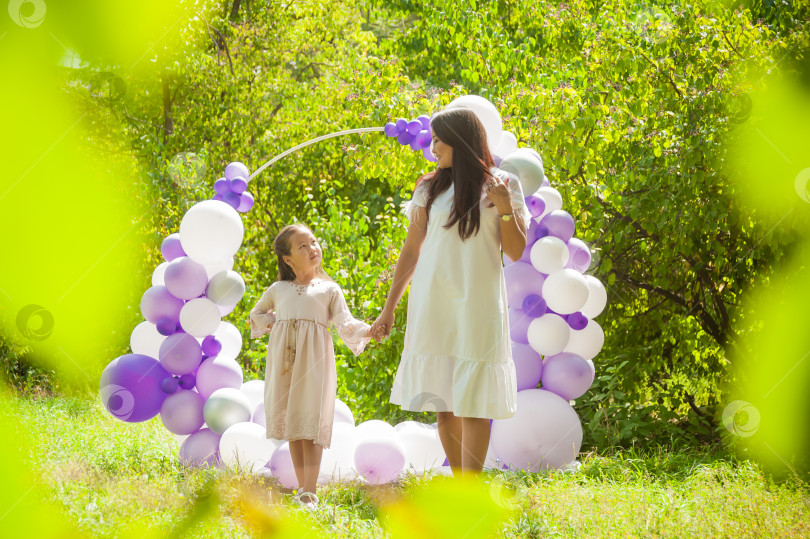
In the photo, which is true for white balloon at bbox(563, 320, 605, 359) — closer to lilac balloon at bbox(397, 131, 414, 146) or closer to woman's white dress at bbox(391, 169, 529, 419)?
woman's white dress at bbox(391, 169, 529, 419)


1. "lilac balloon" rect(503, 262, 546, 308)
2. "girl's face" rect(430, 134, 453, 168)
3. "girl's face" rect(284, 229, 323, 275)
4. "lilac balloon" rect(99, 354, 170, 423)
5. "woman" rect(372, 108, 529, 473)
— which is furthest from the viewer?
"lilac balloon" rect(503, 262, 546, 308)

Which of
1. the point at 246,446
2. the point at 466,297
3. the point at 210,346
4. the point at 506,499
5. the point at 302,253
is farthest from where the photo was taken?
the point at 210,346

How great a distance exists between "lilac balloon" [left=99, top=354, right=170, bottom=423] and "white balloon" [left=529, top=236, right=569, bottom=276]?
1.98m

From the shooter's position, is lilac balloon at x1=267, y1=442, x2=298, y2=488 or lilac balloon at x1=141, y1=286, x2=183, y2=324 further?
lilac balloon at x1=141, y1=286, x2=183, y2=324

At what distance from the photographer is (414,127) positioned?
3883 mm

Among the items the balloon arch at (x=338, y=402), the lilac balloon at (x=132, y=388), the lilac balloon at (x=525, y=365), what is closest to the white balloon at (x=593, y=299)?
the balloon arch at (x=338, y=402)

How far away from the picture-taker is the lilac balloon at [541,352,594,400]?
11.9ft

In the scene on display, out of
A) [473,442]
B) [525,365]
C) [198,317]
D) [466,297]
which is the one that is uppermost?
[466,297]

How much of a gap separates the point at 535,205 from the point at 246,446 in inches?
72.2

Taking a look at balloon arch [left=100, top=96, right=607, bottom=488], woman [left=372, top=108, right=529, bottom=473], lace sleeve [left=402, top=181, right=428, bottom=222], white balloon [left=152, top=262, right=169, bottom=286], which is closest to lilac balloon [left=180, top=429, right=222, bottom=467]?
balloon arch [left=100, top=96, right=607, bottom=488]

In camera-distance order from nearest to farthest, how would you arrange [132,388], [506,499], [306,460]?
[506,499], [306,460], [132,388]

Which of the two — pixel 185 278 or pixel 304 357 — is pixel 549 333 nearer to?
pixel 304 357

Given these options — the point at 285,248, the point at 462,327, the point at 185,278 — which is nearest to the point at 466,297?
the point at 462,327

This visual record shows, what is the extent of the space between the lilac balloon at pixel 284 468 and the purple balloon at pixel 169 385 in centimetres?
71
